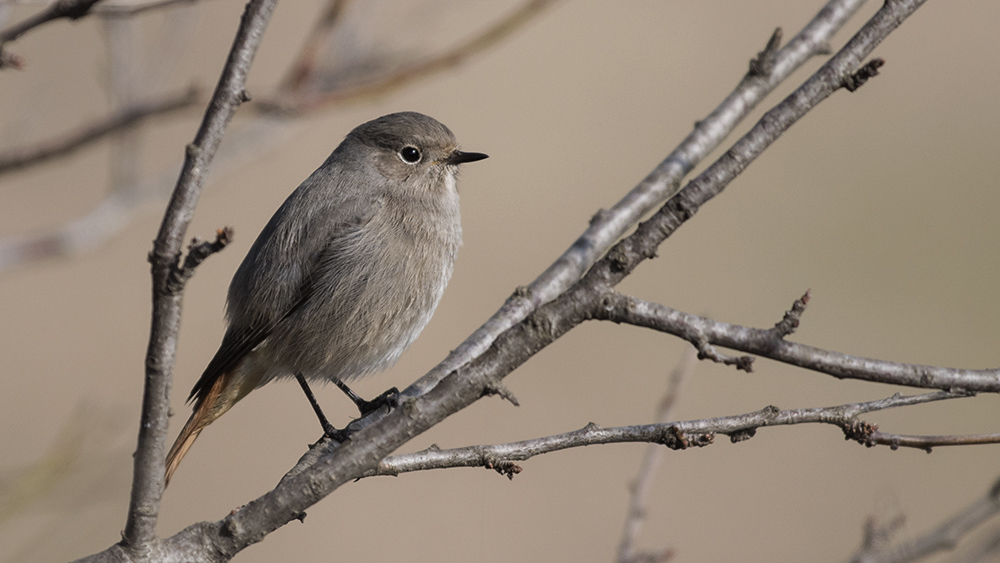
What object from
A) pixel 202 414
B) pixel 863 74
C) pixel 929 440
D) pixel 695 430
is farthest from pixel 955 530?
pixel 202 414

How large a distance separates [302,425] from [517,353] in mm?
6549

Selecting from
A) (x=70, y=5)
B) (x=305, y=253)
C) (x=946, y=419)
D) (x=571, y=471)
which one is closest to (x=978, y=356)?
(x=946, y=419)

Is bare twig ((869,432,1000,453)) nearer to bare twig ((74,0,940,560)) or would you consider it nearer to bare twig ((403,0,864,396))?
bare twig ((74,0,940,560))

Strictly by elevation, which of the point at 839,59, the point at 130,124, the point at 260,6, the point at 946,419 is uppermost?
the point at 130,124

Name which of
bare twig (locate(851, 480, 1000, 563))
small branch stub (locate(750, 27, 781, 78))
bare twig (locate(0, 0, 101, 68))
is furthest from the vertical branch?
small branch stub (locate(750, 27, 781, 78))

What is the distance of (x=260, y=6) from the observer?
1.66 metres

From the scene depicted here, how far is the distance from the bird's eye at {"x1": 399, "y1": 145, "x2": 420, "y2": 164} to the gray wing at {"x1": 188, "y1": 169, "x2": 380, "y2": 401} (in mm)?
467

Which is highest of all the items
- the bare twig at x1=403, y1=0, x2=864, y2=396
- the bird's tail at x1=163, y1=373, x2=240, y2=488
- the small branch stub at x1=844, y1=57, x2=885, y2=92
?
the bird's tail at x1=163, y1=373, x2=240, y2=488

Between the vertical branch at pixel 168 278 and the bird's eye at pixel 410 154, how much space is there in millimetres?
2243

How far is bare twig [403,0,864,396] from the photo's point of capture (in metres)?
2.97

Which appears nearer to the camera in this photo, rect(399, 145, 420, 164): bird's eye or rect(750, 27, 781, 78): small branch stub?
rect(750, 27, 781, 78): small branch stub

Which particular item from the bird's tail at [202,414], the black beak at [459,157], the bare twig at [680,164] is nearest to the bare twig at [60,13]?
the bare twig at [680,164]

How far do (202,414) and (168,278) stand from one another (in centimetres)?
189

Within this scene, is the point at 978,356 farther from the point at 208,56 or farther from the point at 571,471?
the point at 208,56
